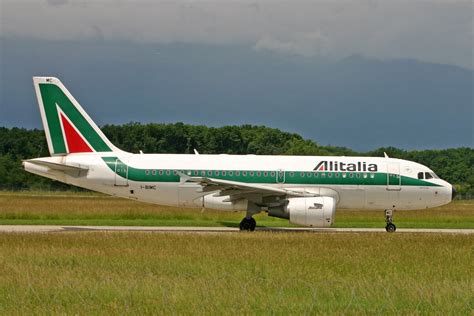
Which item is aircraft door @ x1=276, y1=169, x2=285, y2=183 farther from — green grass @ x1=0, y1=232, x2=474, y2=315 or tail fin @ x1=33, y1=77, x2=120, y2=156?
tail fin @ x1=33, y1=77, x2=120, y2=156

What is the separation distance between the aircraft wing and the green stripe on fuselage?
0.71m

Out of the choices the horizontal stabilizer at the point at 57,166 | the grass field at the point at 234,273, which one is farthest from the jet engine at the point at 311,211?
the horizontal stabilizer at the point at 57,166

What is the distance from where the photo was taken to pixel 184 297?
1310 centimetres

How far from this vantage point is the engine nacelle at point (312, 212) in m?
29.6

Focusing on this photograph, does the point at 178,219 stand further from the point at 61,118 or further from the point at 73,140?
the point at 61,118

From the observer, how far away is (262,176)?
31875 millimetres

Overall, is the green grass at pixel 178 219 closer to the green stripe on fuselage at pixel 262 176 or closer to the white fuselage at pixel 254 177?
the white fuselage at pixel 254 177

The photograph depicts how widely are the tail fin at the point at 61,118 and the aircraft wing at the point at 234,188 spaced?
499 cm

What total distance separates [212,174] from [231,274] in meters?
15.4

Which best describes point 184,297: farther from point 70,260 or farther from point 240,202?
point 240,202

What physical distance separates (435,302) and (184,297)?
417cm

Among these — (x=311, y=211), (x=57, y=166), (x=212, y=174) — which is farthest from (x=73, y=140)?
(x=311, y=211)

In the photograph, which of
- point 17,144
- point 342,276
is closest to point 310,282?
point 342,276

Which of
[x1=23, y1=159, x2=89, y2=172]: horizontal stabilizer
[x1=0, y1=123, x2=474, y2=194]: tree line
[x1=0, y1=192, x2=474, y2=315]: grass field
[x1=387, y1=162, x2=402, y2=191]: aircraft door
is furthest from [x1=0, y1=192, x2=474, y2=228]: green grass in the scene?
[x1=0, y1=123, x2=474, y2=194]: tree line
